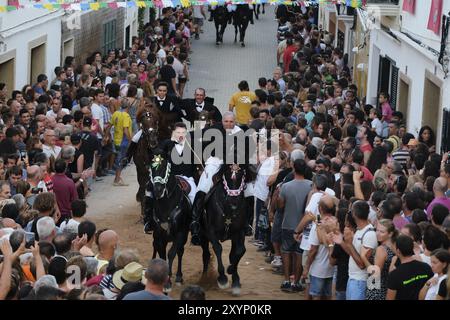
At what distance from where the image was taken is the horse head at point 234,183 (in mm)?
14938

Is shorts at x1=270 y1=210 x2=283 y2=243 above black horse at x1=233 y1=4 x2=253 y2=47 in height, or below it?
above

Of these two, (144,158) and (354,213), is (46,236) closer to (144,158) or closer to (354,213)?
(354,213)

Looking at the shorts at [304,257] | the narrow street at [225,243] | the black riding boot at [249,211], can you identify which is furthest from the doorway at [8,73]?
the shorts at [304,257]

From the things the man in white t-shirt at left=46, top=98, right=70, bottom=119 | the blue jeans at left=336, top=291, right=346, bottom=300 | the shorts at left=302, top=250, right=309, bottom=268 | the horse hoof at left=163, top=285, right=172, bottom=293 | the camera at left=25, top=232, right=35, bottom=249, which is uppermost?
the camera at left=25, top=232, right=35, bottom=249

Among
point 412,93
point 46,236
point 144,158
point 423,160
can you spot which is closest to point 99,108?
point 144,158

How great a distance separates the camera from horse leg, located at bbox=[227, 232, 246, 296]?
15188mm

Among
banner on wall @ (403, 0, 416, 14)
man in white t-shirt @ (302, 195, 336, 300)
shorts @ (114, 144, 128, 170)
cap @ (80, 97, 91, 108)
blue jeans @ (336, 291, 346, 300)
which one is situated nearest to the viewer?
blue jeans @ (336, 291, 346, 300)

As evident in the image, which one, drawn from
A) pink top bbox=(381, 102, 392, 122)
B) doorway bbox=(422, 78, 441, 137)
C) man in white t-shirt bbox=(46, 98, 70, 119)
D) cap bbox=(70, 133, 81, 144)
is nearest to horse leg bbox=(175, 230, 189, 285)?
cap bbox=(70, 133, 81, 144)

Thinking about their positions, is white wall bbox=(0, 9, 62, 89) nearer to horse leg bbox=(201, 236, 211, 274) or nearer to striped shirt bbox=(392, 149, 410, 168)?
striped shirt bbox=(392, 149, 410, 168)

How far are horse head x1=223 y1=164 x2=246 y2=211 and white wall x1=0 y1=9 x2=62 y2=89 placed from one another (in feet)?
33.1

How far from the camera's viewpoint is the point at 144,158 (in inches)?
724

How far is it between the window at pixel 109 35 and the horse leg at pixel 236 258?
19.9 m

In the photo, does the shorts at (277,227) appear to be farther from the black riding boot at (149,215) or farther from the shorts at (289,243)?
the black riding boot at (149,215)
